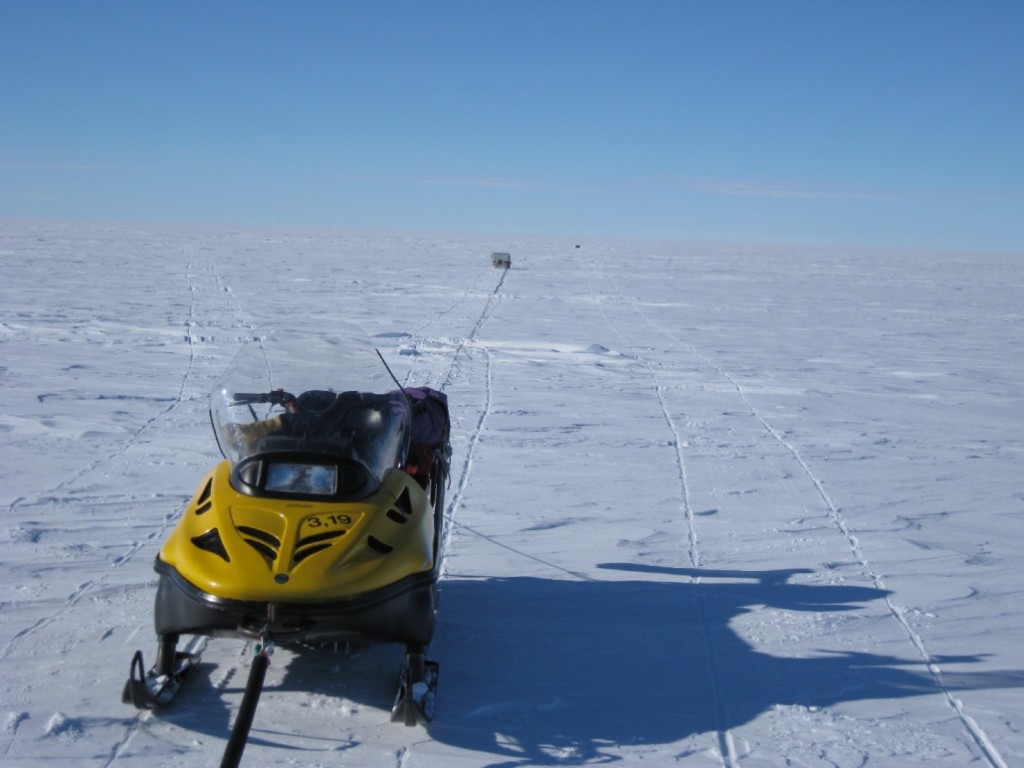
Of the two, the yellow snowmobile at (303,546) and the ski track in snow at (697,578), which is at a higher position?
the yellow snowmobile at (303,546)

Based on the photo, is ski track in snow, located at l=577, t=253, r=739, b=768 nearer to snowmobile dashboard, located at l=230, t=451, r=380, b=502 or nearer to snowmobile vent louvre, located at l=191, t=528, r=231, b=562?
snowmobile dashboard, located at l=230, t=451, r=380, b=502

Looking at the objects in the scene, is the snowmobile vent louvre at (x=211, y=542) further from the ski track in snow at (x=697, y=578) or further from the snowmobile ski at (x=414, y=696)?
the ski track in snow at (x=697, y=578)

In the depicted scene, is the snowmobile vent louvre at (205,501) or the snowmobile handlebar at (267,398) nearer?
the snowmobile vent louvre at (205,501)

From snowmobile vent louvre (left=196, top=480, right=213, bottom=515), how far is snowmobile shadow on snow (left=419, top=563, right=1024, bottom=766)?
108cm

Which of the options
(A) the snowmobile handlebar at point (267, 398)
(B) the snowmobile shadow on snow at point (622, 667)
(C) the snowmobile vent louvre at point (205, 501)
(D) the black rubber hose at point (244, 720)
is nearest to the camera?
(D) the black rubber hose at point (244, 720)

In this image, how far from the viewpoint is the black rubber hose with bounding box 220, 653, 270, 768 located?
301cm

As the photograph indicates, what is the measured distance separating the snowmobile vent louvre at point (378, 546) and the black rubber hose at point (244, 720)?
499mm

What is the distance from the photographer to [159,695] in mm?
3732

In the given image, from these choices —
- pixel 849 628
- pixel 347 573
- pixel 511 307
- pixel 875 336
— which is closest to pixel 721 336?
pixel 875 336

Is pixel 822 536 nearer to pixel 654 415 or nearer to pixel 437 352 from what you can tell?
pixel 654 415

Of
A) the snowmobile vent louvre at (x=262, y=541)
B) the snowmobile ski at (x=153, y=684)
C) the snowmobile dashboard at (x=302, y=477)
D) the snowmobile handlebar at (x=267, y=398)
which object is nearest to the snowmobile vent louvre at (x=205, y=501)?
the snowmobile dashboard at (x=302, y=477)

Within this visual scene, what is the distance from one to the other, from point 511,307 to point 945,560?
16.0 meters

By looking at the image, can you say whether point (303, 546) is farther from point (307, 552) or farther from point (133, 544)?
point (133, 544)

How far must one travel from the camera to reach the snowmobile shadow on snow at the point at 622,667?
374 centimetres
